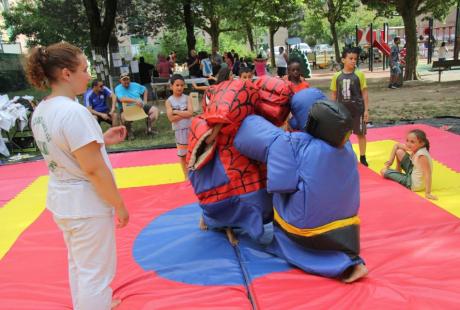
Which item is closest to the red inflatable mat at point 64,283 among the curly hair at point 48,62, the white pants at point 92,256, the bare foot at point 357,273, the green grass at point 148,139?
the white pants at point 92,256

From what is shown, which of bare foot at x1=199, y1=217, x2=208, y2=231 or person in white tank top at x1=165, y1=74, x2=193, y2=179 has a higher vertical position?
person in white tank top at x1=165, y1=74, x2=193, y2=179

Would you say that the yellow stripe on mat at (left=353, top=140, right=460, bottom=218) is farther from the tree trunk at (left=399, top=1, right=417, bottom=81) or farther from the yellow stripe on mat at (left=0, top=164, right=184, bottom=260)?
the tree trunk at (left=399, top=1, right=417, bottom=81)

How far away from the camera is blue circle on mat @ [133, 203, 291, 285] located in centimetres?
261

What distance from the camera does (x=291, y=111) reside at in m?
2.88

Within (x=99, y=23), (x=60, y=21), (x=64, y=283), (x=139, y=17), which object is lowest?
(x=64, y=283)

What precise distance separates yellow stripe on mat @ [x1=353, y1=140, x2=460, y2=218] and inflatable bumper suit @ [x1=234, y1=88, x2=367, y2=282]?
4.51 feet

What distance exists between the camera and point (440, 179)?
13.6ft

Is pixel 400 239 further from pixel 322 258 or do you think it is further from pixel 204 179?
pixel 204 179

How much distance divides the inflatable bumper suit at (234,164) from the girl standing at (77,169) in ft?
3.15

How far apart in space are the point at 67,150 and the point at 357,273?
168cm

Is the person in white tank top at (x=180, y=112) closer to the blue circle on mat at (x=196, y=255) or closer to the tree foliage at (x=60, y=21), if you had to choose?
the blue circle on mat at (x=196, y=255)

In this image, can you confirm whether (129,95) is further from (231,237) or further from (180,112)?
(231,237)

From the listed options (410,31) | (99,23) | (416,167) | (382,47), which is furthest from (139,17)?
(416,167)

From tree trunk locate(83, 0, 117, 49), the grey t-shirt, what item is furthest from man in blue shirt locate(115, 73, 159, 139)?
the grey t-shirt
